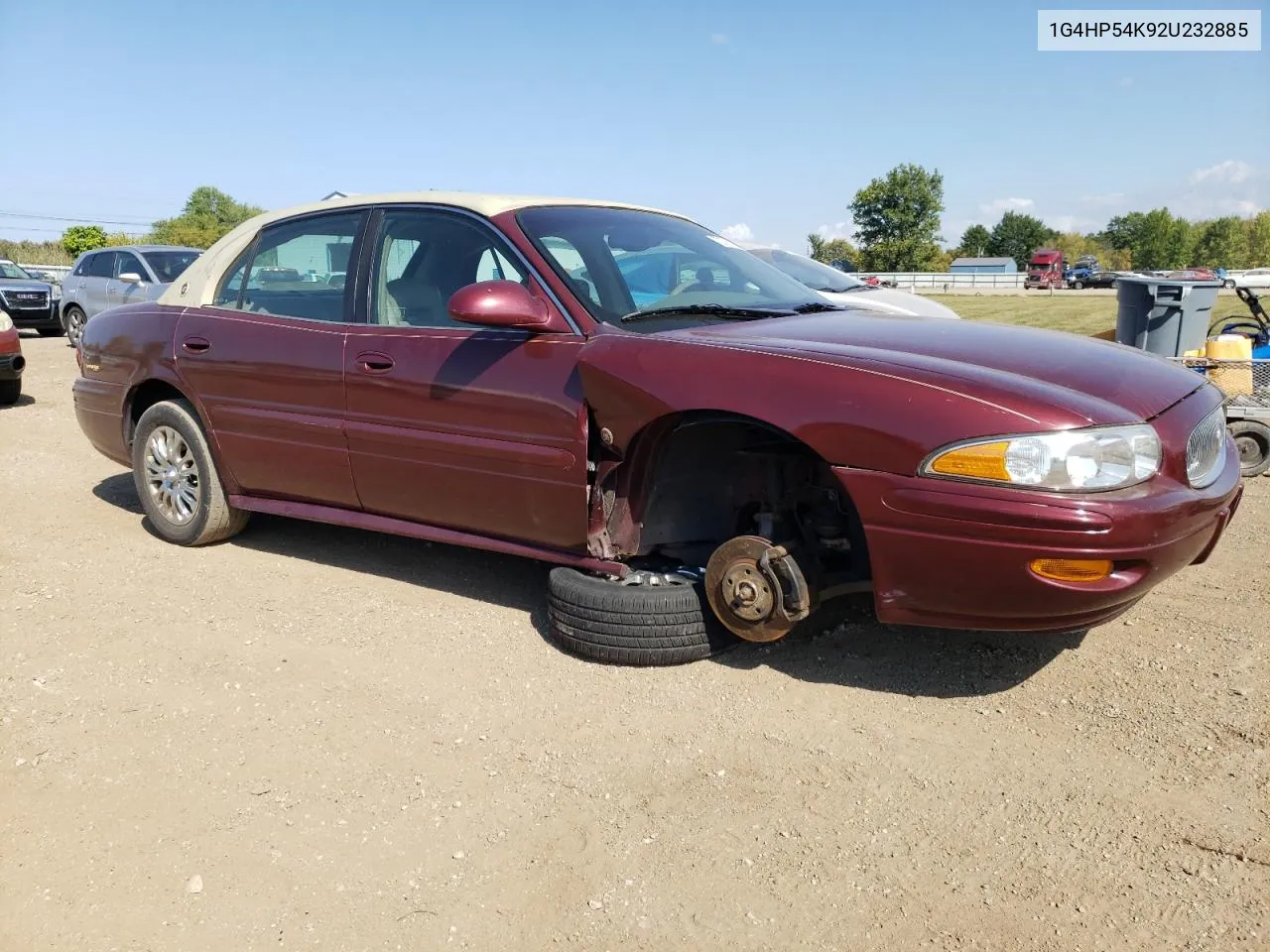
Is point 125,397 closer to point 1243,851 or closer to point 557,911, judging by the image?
point 557,911

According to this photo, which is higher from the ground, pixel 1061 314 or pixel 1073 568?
pixel 1073 568

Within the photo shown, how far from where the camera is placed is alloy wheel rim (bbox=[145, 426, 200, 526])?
16.7 feet

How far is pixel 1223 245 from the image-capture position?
86.4 m

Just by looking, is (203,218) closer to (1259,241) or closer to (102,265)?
(102,265)

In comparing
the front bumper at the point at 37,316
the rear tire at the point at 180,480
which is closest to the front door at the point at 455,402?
the rear tire at the point at 180,480

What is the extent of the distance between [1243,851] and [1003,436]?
1.16 m

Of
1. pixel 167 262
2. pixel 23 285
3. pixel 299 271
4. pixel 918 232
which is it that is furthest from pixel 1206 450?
pixel 918 232

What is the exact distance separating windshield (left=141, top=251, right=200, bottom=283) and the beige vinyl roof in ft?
34.0

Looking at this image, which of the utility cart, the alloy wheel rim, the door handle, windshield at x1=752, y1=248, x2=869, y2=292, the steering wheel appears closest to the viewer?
the steering wheel

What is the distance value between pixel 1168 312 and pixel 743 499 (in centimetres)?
558

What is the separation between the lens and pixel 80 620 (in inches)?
166

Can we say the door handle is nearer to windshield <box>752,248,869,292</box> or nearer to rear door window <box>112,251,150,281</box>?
windshield <box>752,248,869,292</box>

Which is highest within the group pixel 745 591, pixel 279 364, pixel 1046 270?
pixel 1046 270

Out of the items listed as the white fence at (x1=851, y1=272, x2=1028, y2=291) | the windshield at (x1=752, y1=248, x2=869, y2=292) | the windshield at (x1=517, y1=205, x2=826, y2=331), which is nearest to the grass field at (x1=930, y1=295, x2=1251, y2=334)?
the windshield at (x1=752, y1=248, x2=869, y2=292)
